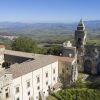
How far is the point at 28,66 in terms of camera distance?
46.6 metres

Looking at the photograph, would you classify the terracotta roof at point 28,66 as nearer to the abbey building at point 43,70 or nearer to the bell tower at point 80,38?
the abbey building at point 43,70

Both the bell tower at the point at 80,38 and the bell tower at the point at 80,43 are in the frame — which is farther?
the bell tower at the point at 80,38

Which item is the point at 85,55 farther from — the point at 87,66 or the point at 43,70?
the point at 43,70

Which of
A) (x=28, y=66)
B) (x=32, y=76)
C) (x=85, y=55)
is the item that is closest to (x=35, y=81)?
(x=32, y=76)

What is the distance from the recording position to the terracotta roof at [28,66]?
42.8 metres

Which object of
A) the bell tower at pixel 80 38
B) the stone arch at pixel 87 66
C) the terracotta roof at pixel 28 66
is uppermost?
the bell tower at pixel 80 38

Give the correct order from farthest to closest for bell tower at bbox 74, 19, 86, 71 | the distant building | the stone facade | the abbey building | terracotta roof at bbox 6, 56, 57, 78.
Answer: bell tower at bbox 74, 19, 86, 71, the distant building, terracotta roof at bbox 6, 56, 57, 78, the abbey building, the stone facade

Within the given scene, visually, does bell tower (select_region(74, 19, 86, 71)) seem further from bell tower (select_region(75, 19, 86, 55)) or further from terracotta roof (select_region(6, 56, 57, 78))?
terracotta roof (select_region(6, 56, 57, 78))

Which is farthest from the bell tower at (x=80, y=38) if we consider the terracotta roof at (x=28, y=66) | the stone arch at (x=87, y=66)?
the terracotta roof at (x=28, y=66)

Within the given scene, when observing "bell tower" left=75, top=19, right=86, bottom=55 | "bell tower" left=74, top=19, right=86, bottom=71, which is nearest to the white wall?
"bell tower" left=74, top=19, right=86, bottom=71

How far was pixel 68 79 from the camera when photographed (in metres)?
55.6

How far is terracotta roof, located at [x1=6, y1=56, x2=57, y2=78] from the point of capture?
140ft

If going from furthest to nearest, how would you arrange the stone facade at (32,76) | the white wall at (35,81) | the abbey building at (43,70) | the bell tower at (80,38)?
1. the bell tower at (80,38)
2. the white wall at (35,81)
3. the abbey building at (43,70)
4. the stone facade at (32,76)

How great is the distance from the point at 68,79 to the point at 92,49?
14254 millimetres
